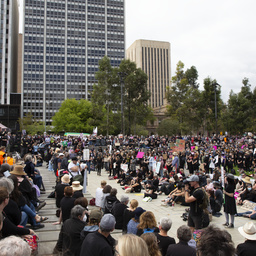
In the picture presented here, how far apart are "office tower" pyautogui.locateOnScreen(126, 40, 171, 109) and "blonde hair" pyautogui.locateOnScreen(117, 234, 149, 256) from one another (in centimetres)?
12987

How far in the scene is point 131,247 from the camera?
227 centimetres

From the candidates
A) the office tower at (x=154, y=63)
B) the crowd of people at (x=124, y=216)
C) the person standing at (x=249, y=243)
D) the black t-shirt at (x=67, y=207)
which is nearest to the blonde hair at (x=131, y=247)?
the crowd of people at (x=124, y=216)

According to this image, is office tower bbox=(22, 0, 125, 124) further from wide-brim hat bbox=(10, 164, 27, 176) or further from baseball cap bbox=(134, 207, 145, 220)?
baseball cap bbox=(134, 207, 145, 220)

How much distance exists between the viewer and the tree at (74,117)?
61.1 metres

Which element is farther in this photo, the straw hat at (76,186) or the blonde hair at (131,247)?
the straw hat at (76,186)

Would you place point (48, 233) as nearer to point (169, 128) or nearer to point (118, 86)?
point (118, 86)

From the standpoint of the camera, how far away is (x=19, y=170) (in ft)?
20.2

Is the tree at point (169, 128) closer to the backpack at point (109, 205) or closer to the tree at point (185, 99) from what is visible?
the tree at point (185, 99)

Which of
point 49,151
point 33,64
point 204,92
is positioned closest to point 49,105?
point 33,64

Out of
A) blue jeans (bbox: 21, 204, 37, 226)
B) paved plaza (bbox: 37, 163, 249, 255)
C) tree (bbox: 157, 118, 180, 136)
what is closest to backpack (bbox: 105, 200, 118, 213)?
paved plaza (bbox: 37, 163, 249, 255)

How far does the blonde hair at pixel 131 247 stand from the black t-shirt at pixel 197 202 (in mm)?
3586

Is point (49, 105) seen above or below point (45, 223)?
above

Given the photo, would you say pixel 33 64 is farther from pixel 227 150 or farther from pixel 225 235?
pixel 225 235

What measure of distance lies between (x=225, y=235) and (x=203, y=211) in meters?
2.94
